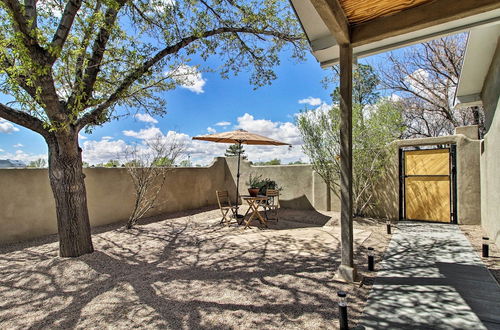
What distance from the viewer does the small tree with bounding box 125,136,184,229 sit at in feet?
22.2

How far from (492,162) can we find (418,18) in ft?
11.8

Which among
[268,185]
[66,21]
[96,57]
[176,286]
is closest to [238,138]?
[268,185]

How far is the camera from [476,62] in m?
5.32

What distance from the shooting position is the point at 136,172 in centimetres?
704

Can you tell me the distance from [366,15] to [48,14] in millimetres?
5068

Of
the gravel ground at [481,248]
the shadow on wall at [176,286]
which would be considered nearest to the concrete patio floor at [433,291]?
the gravel ground at [481,248]

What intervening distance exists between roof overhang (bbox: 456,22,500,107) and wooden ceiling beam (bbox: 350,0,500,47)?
1034 mm

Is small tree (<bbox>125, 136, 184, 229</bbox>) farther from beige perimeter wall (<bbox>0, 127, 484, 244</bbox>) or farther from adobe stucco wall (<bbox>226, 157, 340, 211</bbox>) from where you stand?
adobe stucco wall (<bbox>226, 157, 340, 211</bbox>)

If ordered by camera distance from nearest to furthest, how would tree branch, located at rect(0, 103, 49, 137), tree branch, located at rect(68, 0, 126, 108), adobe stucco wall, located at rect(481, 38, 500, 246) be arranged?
tree branch, located at rect(0, 103, 49, 137), tree branch, located at rect(68, 0, 126, 108), adobe stucco wall, located at rect(481, 38, 500, 246)

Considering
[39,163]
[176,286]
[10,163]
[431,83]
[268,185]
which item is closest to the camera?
[176,286]

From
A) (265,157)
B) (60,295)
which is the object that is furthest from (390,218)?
(60,295)

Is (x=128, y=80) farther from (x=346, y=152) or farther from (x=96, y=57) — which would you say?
(x=346, y=152)

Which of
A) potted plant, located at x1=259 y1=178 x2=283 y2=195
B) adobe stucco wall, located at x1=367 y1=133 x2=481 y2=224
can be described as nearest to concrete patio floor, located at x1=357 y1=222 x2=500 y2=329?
adobe stucco wall, located at x1=367 y1=133 x2=481 y2=224

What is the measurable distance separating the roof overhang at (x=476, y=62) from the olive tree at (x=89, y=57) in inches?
127
